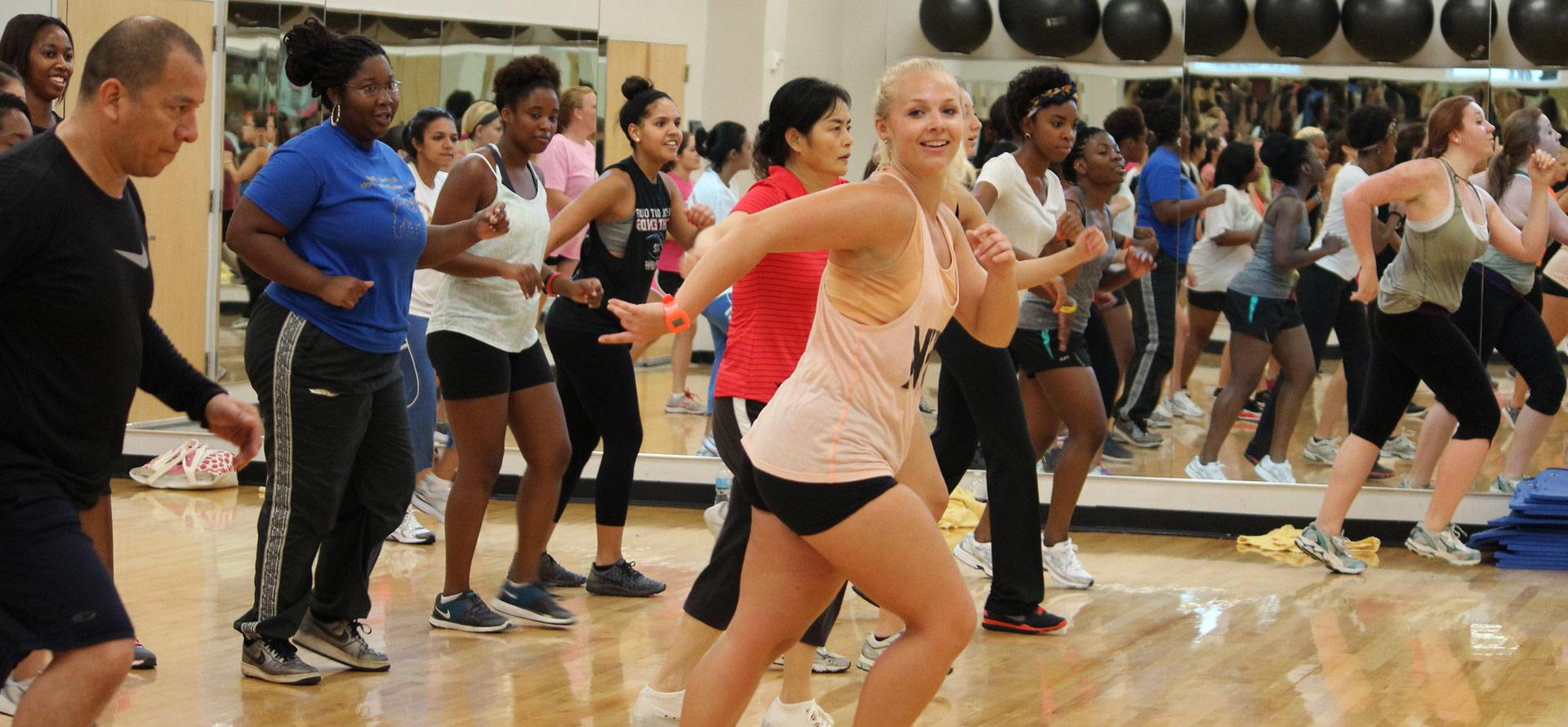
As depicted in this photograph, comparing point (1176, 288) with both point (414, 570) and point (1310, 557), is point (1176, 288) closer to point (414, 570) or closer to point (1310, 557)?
point (1310, 557)

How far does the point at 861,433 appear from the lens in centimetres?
299

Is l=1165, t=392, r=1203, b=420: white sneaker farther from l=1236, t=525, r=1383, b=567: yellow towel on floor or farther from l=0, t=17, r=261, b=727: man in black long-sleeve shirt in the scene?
l=0, t=17, r=261, b=727: man in black long-sleeve shirt

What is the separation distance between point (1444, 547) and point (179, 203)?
6.26m

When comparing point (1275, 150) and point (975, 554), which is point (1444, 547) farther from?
point (975, 554)

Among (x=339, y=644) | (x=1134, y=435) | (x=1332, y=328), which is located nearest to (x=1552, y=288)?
(x=1332, y=328)

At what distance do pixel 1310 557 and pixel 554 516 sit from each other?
317 cm

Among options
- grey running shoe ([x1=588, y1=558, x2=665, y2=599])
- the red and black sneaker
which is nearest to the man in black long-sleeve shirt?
grey running shoe ([x1=588, y1=558, x2=665, y2=599])

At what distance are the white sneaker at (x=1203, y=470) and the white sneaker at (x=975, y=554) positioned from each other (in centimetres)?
163

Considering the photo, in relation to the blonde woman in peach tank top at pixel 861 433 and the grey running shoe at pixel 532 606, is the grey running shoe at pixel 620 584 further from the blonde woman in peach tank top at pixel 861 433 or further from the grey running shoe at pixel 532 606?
the blonde woman in peach tank top at pixel 861 433

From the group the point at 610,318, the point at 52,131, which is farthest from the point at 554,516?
the point at 52,131

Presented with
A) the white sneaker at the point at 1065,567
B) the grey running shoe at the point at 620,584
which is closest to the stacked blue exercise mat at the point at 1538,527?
the white sneaker at the point at 1065,567

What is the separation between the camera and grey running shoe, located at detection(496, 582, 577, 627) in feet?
17.2

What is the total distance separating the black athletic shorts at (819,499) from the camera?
294 centimetres

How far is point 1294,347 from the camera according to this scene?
739 centimetres
